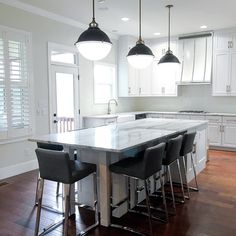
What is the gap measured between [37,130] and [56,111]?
0.60 meters

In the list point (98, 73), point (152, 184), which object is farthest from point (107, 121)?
point (152, 184)

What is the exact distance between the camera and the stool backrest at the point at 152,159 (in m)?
2.56

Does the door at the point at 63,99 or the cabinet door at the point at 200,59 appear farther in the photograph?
the cabinet door at the point at 200,59

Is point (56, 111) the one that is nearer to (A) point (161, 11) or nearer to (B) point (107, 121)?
(B) point (107, 121)

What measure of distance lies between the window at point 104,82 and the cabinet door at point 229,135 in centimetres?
302

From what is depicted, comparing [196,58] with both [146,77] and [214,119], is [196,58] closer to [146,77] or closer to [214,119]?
[146,77]

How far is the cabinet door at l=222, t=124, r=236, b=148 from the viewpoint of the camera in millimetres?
6309

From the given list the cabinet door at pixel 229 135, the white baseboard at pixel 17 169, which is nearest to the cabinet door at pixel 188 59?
the cabinet door at pixel 229 135

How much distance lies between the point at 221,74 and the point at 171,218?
4.74m

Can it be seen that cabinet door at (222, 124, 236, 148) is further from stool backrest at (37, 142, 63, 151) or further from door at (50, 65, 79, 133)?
stool backrest at (37, 142, 63, 151)

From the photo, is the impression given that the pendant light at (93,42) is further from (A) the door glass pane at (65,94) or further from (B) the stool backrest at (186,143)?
(A) the door glass pane at (65,94)

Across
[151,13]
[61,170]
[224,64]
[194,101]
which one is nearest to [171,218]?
[61,170]

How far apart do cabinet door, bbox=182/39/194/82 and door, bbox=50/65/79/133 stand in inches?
119

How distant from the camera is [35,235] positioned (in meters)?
2.60
